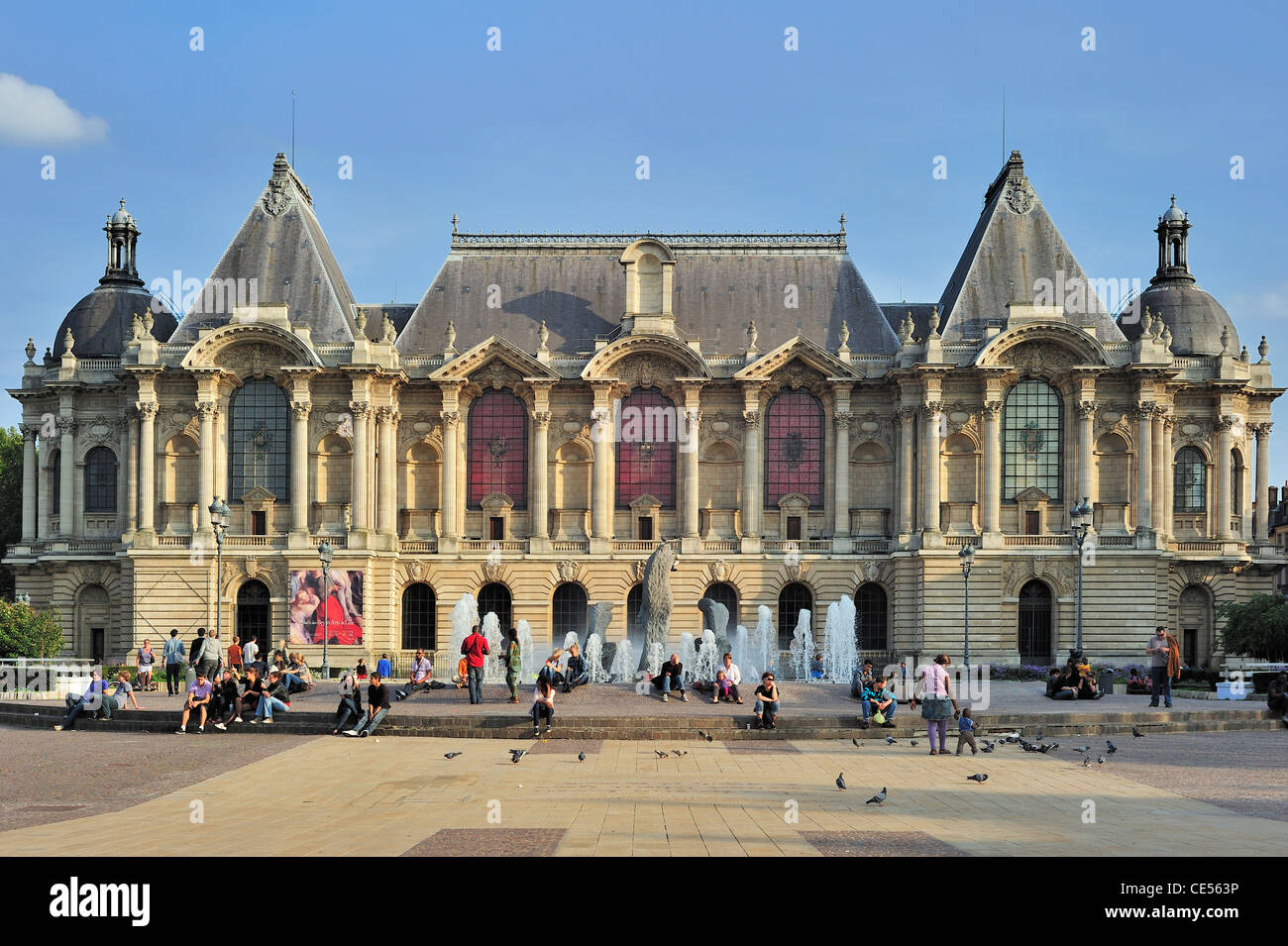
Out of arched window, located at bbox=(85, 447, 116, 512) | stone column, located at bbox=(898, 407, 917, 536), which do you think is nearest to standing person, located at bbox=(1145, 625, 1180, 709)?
stone column, located at bbox=(898, 407, 917, 536)

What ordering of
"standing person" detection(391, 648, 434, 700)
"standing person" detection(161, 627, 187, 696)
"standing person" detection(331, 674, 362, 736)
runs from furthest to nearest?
1. "standing person" detection(161, 627, 187, 696)
2. "standing person" detection(391, 648, 434, 700)
3. "standing person" detection(331, 674, 362, 736)

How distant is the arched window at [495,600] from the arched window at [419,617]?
2.23 metres

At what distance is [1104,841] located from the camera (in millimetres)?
16078

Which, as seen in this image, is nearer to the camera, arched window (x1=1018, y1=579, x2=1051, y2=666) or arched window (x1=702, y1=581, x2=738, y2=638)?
arched window (x1=1018, y1=579, x2=1051, y2=666)

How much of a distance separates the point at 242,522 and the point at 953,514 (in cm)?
3233

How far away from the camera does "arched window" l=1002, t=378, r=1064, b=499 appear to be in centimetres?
6100

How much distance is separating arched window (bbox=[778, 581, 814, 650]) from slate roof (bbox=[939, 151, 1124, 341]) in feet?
43.9

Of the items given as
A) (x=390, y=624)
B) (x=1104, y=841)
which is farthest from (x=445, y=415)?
(x=1104, y=841)

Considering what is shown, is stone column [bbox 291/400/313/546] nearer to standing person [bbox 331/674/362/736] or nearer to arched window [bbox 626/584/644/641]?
arched window [bbox 626/584/644/641]

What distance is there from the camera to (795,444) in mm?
63031

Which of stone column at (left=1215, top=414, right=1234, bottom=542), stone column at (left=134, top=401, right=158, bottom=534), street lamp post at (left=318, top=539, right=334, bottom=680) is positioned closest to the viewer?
street lamp post at (left=318, top=539, right=334, bottom=680)

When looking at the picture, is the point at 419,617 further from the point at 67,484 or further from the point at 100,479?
the point at 67,484

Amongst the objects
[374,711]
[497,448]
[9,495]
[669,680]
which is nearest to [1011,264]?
[497,448]

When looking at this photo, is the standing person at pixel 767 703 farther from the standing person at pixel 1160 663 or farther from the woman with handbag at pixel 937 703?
the standing person at pixel 1160 663
